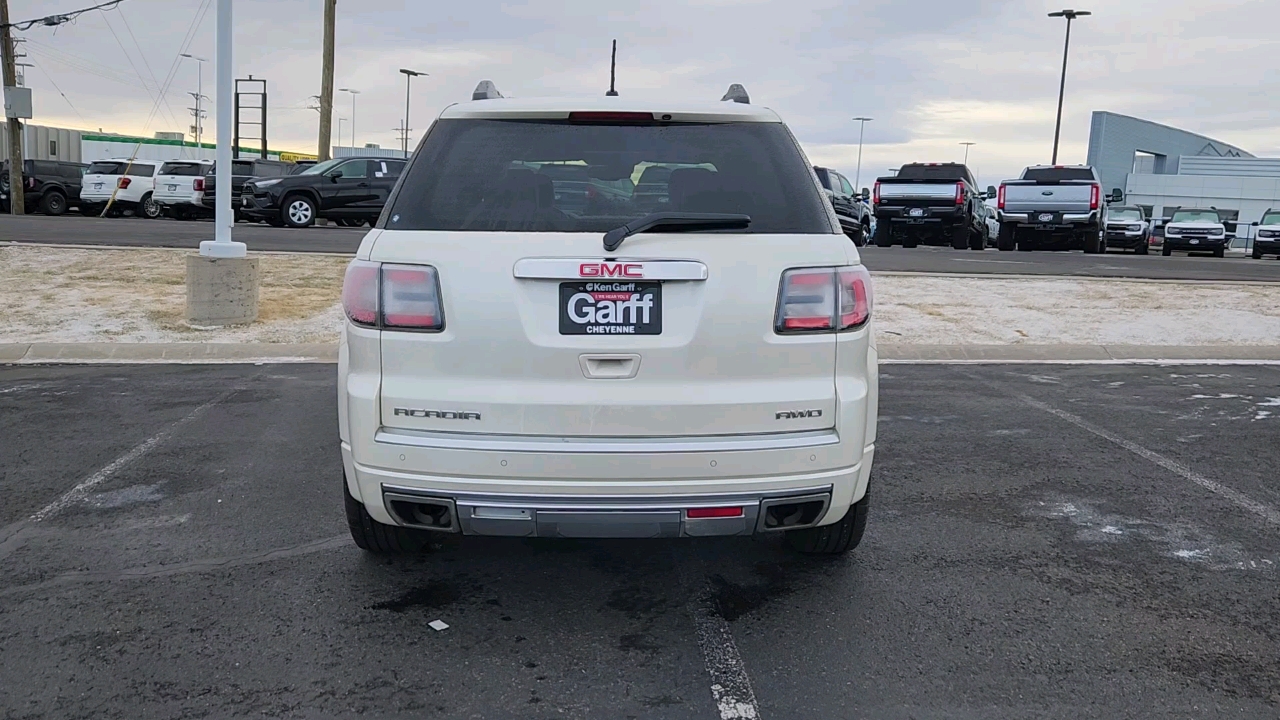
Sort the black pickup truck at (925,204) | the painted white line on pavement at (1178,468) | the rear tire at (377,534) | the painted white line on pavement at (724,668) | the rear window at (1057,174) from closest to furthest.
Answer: the painted white line on pavement at (724,668)
the rear tire at (377,534)
the painted white line on pavement at (1178,468)
the black pickup truck at (925,204)
the rear window at (1057,174)

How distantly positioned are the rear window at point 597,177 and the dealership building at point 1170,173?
67029 mm

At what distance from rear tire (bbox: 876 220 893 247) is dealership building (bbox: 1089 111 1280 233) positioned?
151 feet

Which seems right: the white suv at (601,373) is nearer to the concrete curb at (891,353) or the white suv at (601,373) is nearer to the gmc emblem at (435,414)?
the gmc emblem at (435,414)

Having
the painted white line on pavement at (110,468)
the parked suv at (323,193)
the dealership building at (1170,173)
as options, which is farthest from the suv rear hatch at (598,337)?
the dealership building at (1170,173)

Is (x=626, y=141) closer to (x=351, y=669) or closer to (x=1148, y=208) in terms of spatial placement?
(x=351, y=669)

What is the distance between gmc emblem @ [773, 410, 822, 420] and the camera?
131 inches

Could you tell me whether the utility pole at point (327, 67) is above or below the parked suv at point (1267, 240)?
above

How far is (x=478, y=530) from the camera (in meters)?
3.38

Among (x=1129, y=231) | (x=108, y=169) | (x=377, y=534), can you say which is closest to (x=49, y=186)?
(x=108, y=169)

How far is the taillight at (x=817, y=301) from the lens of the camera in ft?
11.0

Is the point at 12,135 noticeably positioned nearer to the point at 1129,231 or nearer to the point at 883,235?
the point at 883,235

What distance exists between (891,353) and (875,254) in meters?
11.3

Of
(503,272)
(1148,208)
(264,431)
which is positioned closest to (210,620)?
(503,272)

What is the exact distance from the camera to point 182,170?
28688 millimetres
